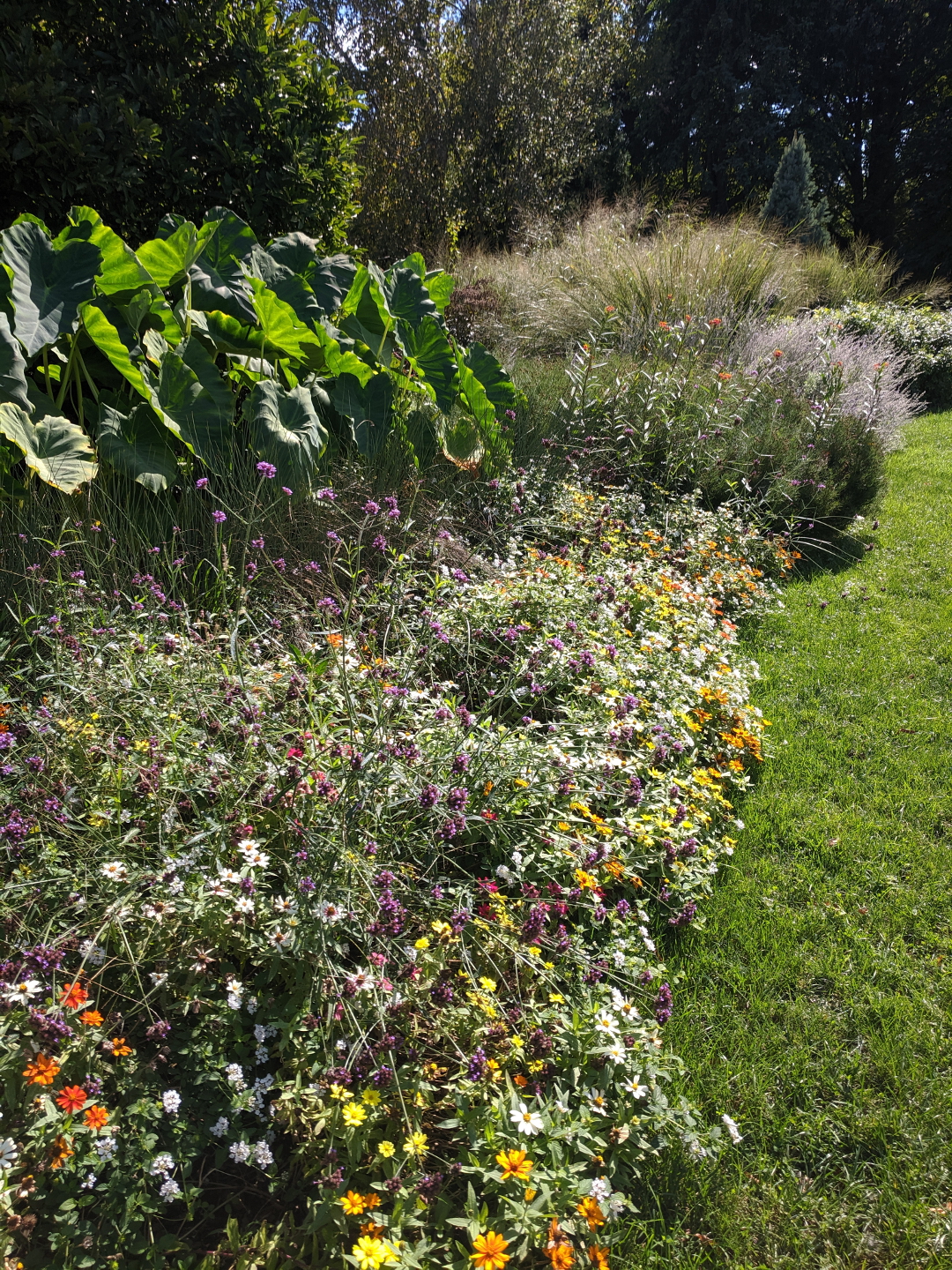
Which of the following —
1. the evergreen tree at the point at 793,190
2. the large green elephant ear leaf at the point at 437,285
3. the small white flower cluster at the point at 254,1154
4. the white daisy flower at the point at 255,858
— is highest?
the evergreen tree at the point at 793,190

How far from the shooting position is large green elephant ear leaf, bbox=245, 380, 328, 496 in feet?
9.98

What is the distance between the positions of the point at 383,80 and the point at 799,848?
11.3m

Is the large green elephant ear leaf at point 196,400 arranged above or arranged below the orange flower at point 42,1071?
above

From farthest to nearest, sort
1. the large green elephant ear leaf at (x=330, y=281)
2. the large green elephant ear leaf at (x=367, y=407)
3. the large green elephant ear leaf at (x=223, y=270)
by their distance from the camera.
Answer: the large green elephant ear leaf at (x=330, y=281) → the large green elephant ear leaf at (x=367, y=407) → the large green elephant ear leaf at (x=223, y=270)

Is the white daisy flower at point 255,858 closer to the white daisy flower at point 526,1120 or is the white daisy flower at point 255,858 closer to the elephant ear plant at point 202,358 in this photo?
the white daisy flower at point 526,1120

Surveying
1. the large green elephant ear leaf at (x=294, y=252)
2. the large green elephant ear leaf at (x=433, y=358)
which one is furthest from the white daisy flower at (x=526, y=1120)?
the large green elephant ear leaf at (x=294, y=252)

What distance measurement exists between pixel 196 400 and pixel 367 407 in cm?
86

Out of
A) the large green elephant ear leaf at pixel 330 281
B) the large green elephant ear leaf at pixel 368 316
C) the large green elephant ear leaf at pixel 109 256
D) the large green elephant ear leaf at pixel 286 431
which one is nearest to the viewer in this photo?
the large green elephant ear leaf at pixel 109 256

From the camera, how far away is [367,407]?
363 centimetres

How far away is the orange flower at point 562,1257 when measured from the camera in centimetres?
128

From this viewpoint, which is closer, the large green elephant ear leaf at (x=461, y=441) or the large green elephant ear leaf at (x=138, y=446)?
the large green elephant ear leaf at (x=138, y=446)

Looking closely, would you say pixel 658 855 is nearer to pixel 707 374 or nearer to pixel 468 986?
pixel 468 986

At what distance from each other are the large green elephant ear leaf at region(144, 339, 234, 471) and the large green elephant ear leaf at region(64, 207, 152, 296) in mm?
302

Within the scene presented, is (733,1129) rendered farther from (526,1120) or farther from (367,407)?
(367,407)
